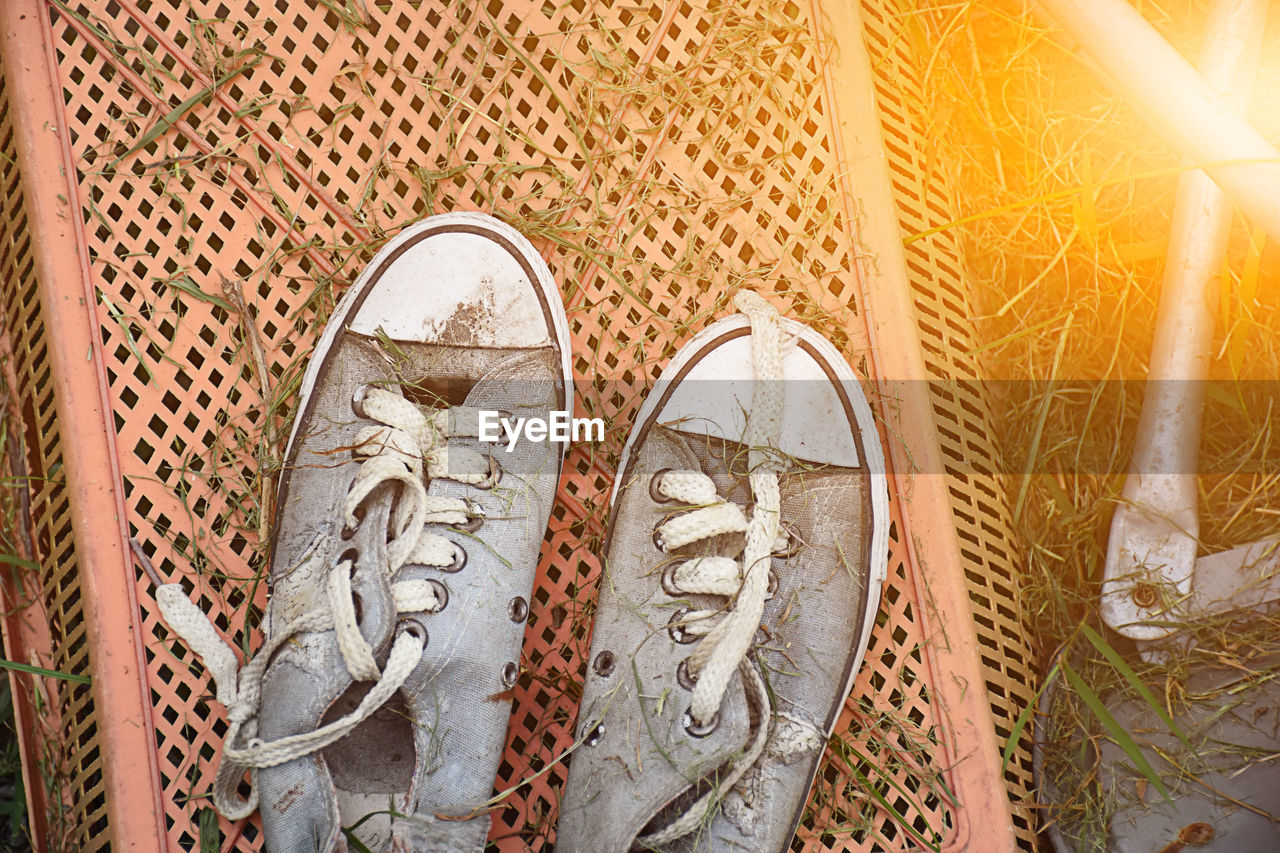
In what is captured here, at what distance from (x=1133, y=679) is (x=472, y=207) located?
1069 millimetres

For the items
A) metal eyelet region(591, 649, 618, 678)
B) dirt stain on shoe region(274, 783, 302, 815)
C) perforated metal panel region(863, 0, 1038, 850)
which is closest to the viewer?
dirt stain on shoe region(274, 783, 302, 815)

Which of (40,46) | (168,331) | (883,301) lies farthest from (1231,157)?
(40,46)

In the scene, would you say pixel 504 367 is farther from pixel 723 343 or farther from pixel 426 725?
pixel 426 725

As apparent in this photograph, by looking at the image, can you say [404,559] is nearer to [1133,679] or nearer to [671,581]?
[671,581]

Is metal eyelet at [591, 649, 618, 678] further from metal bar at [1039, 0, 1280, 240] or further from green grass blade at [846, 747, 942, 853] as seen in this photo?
metal bar at [1039, 0, 1280, 240]

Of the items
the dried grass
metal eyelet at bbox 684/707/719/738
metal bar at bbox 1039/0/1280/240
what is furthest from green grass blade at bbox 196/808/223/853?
metal bar at bbox 1039/0/1280/240

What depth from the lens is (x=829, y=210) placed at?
118 cm

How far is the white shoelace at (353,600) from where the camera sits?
0.99 meters

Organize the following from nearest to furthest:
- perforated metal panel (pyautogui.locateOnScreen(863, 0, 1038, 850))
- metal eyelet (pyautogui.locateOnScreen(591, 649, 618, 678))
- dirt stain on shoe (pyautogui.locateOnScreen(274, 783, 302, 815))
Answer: dirt stain on shoe (pyautogui.locateOnScreen(274, 783, 302, 815)) → metal eyelet (pyautogui.locateOnScreen(591, 649, 618, 678)) → perforated metal panel (pyautogui.locateOnScreen(863, 0, 1038, 850))

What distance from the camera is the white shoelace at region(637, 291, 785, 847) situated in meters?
1.04

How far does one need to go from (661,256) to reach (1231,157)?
2.33 feet

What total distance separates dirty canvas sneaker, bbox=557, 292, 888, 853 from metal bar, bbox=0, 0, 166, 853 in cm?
55

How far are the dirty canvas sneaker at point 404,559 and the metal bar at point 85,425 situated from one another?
3.7 inches

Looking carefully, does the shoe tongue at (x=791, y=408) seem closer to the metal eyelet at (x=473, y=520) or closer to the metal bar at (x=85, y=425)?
the metal eyelet at (x=473, y=520)
